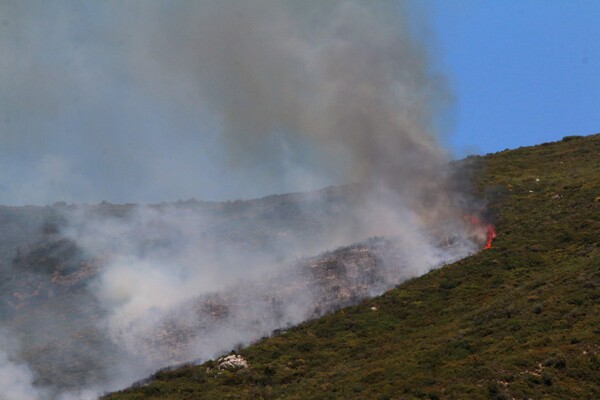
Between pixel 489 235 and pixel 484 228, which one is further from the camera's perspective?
pixel 484 228

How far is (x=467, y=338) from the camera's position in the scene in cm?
4088

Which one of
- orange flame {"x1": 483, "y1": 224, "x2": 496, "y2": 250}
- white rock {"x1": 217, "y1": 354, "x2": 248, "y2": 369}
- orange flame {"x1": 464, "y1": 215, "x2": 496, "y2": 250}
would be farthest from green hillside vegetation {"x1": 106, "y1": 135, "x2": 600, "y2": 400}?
orange flame {"x1": 464, "y1": 215, "x2": 496, "y2": 250}

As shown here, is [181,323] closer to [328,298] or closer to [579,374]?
[328,298]

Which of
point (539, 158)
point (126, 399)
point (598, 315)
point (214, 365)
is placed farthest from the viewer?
point (539, 158)

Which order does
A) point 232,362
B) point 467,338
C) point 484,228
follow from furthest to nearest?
point 484,228, point 232,362, point 467,338

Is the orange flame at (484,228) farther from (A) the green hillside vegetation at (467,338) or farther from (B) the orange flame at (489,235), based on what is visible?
(A) the green hillside vegetation at (467,338)

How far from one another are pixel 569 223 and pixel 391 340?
72.2 ft

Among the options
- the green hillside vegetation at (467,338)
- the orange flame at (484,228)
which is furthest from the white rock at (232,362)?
the orange flame at (484,228)

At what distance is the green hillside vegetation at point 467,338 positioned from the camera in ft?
115

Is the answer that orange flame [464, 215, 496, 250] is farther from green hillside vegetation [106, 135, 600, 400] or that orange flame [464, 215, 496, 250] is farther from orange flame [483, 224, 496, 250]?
green hillside vegetation [106, 135, 600, 400]

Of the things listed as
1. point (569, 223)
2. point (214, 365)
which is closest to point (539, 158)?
point (569, 223)

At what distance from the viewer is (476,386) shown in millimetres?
34312

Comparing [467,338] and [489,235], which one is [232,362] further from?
[489,235]

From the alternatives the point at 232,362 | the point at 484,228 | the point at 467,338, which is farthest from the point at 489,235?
the point at 232,362
